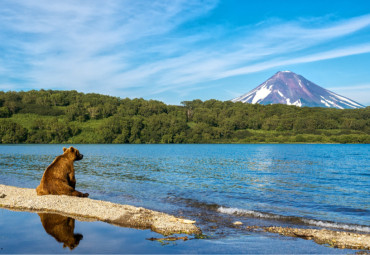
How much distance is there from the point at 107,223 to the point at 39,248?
3233 mm

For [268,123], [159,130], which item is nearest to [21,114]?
[159,130]

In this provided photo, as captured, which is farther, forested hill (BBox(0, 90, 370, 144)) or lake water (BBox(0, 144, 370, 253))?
forested hill (BBox(0, 90, 370, 144))

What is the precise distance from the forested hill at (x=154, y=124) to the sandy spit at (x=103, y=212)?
471ft

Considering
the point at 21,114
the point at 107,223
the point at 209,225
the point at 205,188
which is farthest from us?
the point at 21,114

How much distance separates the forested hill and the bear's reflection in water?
480ft

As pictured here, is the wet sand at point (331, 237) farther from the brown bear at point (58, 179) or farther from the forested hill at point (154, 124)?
the forested hill at point (154, 124)

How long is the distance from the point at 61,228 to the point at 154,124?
171 meters

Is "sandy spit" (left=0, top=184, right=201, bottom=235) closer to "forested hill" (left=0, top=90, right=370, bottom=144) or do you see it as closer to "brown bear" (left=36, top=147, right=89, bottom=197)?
"brown bear" (left=36, top=147, right=89, bottom=197)

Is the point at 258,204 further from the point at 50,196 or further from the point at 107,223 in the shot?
the point at 50,196

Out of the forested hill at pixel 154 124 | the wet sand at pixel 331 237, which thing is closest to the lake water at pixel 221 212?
the wet sand at pixel 331 237

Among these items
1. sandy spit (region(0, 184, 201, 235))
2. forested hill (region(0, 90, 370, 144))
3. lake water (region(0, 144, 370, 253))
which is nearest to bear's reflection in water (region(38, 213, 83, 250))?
lake water (region(0, 144, 370, 253))

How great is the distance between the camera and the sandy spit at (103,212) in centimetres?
1039

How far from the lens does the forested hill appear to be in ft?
500

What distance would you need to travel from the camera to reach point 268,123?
605ft
